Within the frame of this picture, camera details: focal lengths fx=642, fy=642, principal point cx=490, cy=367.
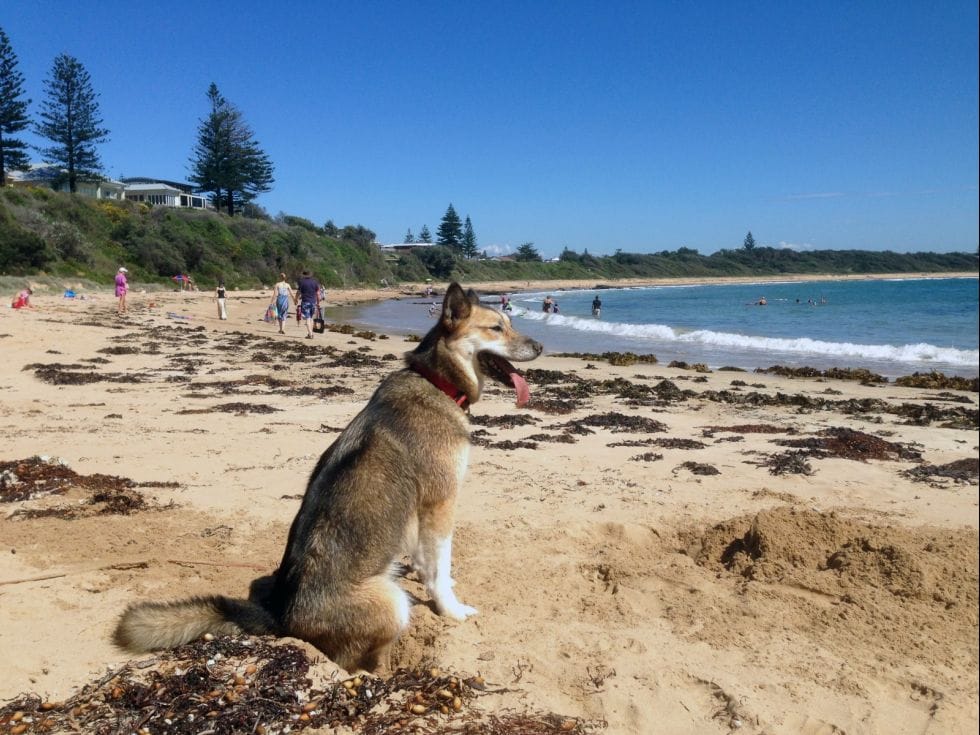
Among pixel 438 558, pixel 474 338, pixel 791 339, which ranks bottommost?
pixel 438 558

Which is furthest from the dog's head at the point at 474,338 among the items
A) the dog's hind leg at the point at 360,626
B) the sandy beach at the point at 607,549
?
the sandy beach at the point at 607,549

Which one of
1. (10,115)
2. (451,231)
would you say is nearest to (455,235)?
(451,231)

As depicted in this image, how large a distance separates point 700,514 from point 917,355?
18702mm

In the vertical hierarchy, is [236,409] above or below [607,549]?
above

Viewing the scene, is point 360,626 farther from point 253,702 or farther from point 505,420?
point 505,420

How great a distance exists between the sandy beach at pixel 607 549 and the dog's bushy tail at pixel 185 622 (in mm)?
177

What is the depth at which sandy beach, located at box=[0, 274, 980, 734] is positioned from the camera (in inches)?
135

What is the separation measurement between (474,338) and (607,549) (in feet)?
7.19

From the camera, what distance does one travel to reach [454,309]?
429 cm

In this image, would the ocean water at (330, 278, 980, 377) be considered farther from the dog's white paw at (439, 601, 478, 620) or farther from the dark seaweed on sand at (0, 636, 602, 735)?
the dark seaweed on sand at (0, 636, 602, 735)

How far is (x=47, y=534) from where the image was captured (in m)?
5.12

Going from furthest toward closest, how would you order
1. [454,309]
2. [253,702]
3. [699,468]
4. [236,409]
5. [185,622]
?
[236,409] < [699,468] < [454,309] < [185,622] < [253,702]

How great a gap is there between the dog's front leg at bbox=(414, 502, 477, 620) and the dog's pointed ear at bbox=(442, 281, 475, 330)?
119cm

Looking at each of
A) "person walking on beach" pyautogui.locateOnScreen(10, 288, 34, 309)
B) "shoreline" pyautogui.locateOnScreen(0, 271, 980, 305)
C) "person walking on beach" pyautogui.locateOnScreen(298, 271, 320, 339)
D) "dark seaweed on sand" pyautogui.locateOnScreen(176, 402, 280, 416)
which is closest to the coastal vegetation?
"shoreline" pyautogui.locateOnScreen(0, 271, 980, 305)
